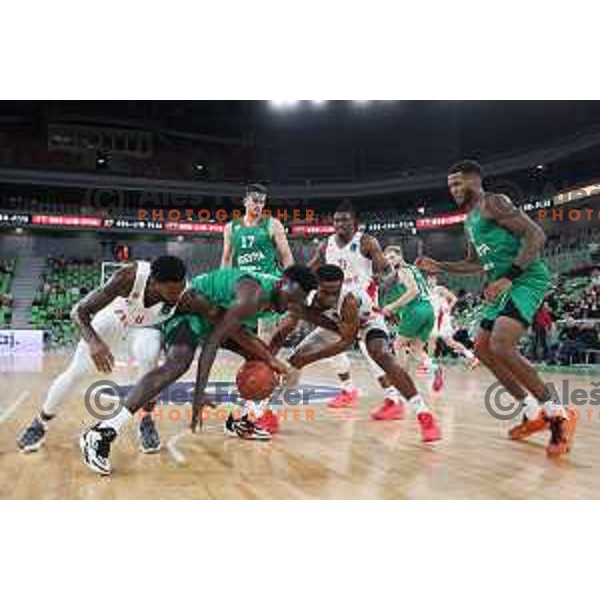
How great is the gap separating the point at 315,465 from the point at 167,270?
4.45 feet

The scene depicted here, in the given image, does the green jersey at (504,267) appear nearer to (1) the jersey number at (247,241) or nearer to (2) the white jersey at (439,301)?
(1) the jersey number at (247,241)

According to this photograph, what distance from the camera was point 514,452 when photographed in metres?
4.20

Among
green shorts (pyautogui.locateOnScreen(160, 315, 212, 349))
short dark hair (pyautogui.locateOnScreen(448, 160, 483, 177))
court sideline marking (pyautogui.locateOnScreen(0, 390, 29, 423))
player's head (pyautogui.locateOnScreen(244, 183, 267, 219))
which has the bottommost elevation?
court sideline marking (pyautogui.locateOnScreen(0, 390, 29, 423))

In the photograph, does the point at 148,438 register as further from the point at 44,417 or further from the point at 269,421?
the point at 269,421

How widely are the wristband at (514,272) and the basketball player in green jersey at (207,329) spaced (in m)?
1.19

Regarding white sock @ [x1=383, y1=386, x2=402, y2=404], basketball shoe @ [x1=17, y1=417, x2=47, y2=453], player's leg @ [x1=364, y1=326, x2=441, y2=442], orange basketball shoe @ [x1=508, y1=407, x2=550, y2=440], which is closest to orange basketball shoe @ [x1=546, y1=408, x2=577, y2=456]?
orange basketball shoe @ [x1=508, y1=407, x2=550, y2=440]

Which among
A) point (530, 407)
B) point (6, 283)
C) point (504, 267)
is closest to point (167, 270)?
point (504, 267)

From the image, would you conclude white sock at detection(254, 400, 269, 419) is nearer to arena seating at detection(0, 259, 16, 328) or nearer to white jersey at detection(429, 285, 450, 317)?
white jersey at detection(429, 285, 450, 317)

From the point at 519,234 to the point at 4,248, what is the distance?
71.5 ft

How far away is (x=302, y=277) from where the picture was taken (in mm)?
3893

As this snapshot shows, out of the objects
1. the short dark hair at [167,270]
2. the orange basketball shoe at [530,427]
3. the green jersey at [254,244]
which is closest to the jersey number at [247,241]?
the green jersey at [254,244]

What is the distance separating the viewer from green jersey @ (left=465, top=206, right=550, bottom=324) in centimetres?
427
